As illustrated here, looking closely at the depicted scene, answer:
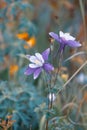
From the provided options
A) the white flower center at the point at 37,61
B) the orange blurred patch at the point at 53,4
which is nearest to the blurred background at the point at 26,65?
the orange blurred patch at the point at 53,4

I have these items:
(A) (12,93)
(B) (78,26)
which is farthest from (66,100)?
(B) (78,26)

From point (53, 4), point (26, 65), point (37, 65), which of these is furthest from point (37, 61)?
point (53, 4)

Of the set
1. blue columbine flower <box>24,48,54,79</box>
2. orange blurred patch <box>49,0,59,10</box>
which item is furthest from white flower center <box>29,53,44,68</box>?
orange blurred patch <box>49,0,59,10</box>

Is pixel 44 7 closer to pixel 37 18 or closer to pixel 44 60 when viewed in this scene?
pixel 37 18

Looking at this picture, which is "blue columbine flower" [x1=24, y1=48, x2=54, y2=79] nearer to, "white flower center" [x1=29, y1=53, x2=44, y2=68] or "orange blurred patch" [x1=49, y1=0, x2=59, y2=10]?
"white flower center" [x1=29, y1=53, x2=44, y2=68]

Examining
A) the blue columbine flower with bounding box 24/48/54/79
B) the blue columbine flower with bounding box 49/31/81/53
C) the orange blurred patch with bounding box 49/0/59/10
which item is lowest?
the blue columbine flower with bounding box 24/48/54/79

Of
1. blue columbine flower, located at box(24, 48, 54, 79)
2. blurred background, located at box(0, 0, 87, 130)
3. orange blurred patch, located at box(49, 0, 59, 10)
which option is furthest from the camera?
orange blurred patch, located at box(49, 0, 59, 10)

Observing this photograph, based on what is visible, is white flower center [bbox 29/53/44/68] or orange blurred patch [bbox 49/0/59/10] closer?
white flower center [bbox 29/53/44/68]

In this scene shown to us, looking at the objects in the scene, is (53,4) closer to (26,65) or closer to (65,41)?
(26,65)

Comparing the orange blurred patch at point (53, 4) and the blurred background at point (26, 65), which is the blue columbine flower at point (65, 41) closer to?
the blurred background at point (26, 65)
